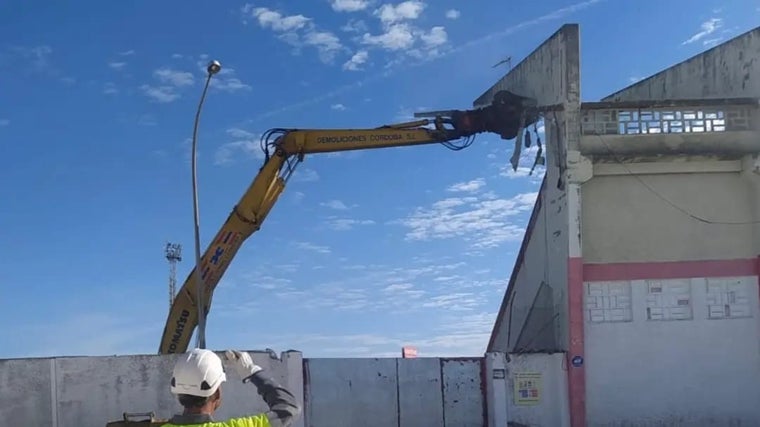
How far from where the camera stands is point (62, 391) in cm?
1574

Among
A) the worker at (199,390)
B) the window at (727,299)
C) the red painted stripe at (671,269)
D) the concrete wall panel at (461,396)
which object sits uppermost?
the red painted stripe at (671,269)

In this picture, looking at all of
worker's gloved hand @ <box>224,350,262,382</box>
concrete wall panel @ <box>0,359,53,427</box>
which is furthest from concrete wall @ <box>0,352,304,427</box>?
worker's gloved hand @ <box>224,350,262,382</box>

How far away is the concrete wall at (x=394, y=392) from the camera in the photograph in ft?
56.1

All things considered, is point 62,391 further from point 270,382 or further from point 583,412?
point 270,382

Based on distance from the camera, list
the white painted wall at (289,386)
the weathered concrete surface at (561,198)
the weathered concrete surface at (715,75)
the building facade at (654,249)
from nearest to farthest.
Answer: the white painted wall at (289,386), the weathered concrete surface at (561,198), the building facade at (654,249), the weathered concrete surface at (715,75)

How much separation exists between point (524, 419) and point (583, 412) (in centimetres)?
117

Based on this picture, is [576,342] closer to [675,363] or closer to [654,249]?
[675,363]

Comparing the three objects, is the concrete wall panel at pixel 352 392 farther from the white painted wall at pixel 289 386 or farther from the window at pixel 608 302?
the window at pixel 608 302

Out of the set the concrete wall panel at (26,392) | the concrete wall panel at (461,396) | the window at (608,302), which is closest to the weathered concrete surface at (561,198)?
the window at (608,302)

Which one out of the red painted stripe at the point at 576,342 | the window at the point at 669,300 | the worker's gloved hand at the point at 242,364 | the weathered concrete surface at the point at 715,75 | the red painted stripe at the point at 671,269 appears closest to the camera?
the worker's gloved hand at the point at 242,364

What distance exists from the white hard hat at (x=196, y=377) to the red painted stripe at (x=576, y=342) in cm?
1482

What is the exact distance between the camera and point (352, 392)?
680 inches

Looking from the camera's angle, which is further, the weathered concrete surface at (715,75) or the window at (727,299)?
the weathered concrete surface at (715,75)

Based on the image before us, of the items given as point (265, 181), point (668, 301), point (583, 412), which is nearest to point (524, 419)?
point (583, 412)
